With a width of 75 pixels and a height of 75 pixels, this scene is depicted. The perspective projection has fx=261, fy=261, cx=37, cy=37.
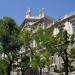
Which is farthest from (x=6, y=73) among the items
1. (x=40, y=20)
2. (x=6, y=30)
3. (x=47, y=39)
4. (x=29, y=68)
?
(x=47, y=39)

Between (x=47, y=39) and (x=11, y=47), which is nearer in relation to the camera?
(x=47, y=39)

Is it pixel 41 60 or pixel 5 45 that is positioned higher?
pixel 5 45

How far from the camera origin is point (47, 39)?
Answer: 26703 mm

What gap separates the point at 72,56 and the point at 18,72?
756 inches

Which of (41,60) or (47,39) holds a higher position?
(47,39)

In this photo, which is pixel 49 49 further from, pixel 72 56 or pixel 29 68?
pixel 29 68

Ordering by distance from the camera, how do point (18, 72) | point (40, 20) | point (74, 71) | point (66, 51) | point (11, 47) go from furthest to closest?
point (18, 72)
point (40, 20)
point (11, 47)
point (74, 71)
point (66, 51)

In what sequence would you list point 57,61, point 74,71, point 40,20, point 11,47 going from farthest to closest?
point 40,20 → point 11,47 → point 57,61 → point 74,71

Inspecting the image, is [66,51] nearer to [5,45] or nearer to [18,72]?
[5,45]

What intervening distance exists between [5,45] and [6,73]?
3919mm

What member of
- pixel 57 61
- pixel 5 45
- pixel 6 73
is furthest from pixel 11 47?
pixel 57 61

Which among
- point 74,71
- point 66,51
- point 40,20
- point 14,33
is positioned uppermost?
point 40,20

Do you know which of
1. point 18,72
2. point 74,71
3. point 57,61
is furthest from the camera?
point 18,72

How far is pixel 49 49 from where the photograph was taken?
1035 inches
